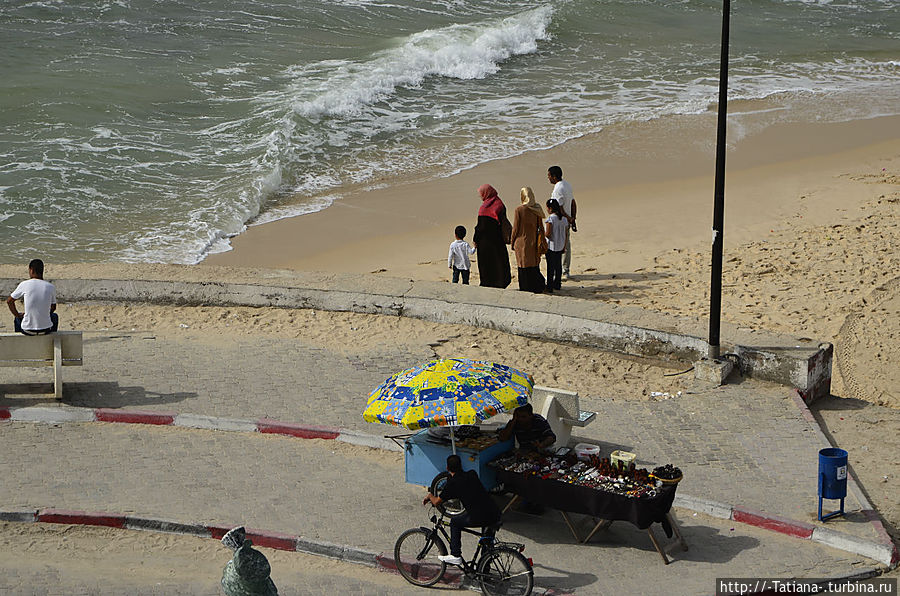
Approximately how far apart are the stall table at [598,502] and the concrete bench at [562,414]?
1.23 m

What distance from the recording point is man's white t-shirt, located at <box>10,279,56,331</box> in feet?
36.4

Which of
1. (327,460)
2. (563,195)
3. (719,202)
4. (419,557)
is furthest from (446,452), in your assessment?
(563,195)

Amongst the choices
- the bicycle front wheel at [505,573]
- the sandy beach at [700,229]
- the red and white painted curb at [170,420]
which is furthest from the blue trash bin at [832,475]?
the red and white painted curb at [170,420]

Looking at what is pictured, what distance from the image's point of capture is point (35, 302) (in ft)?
36.5

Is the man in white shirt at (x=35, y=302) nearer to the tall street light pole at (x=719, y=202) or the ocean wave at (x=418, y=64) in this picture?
the tall street light pole at (x=719, y=202)

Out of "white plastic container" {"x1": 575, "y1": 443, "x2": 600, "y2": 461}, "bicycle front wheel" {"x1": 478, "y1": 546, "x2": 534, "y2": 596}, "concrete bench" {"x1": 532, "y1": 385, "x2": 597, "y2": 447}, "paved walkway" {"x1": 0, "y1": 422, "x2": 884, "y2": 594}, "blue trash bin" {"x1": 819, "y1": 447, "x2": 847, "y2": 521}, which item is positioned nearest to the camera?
"bicycle front wheel" {"x1": 478, "y1": 546, "x2": 534, "y2": 596}

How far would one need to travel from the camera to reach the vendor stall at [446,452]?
9.30 m

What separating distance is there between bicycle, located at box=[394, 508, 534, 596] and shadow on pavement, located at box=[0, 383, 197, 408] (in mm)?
3940

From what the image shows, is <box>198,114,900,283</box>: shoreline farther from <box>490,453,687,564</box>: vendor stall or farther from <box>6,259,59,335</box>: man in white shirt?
<box>490,453,687,564</box>: vendor stall

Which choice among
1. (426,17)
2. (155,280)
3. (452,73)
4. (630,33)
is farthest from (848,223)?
(426,17)

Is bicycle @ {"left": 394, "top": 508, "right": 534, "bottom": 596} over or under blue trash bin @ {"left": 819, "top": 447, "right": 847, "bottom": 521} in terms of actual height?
under

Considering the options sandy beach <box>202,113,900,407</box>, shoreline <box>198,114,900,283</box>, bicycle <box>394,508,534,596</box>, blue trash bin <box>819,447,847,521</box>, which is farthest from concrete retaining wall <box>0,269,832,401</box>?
bicycle <box>394,508,534,596</box>

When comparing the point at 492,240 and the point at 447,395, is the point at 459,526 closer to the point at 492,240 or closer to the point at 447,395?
the point at 447,395

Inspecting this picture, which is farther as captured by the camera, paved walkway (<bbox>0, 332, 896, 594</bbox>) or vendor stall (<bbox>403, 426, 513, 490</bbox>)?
vendor stall (<bbox>403, 426, 513, 490</bbox>)
